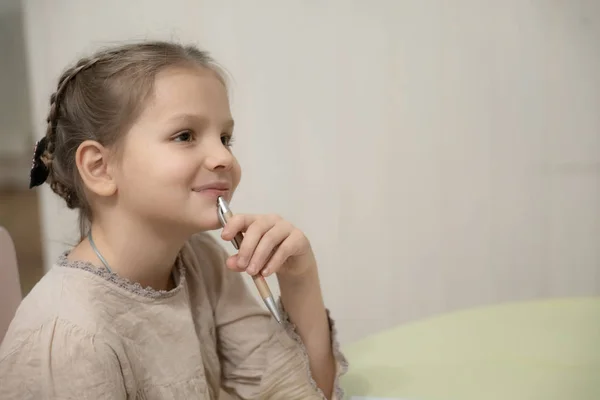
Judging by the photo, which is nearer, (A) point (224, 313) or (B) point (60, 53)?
(A) point (224, 313)

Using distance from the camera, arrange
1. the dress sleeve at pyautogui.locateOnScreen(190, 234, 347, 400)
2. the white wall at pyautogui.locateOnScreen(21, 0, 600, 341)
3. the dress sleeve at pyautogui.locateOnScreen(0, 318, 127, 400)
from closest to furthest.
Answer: the dress sleeve at pyautogui.locateOnScreen(0, 318, 127, 400) → the dress sleeve at pyautogui.locateOnScreen(190, 234, 347, 400) → the white wall at pyautogui.locateOnScreen(21, 0, 600, 341)

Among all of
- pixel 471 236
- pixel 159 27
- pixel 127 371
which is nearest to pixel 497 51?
pixel 471 236

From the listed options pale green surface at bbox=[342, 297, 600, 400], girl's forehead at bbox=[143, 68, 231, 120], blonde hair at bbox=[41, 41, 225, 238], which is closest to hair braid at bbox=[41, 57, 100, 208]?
blonde hair at bbox=[41, 41, 225, 238]

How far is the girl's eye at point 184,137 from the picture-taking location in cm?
67

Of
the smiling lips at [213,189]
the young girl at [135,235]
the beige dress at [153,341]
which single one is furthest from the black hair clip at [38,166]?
the smiling lips at [213,189]

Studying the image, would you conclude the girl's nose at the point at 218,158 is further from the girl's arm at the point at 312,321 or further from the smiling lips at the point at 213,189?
the girl's arm at the point at 312,321

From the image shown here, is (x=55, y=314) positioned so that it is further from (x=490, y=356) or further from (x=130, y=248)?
(x=490, y=356)

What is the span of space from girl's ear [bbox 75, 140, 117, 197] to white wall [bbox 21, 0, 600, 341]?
0.58m

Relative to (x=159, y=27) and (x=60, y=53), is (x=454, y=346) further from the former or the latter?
(x=60, y=53)

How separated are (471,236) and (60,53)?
3.06ft

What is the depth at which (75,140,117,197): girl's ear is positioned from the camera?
0.69 m

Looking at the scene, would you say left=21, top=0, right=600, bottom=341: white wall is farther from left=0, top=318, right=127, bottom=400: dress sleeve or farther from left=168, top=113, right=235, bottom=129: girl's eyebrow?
left=0, top=318, right=127, bottom=400: dress sleeve

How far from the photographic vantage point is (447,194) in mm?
1238

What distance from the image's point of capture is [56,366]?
589mm
